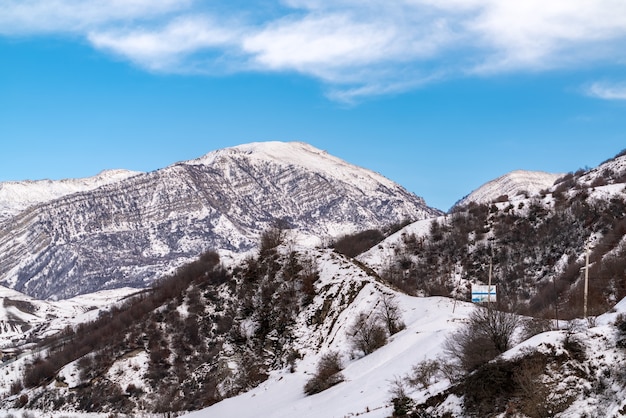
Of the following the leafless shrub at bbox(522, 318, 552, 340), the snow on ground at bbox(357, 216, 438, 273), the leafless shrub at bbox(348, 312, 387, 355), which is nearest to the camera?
the leafless shrub at bbox(522, 318, 552, 340)

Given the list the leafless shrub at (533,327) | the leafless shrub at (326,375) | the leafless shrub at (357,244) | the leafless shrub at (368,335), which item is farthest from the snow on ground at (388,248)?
the leafless shrub at (533,327)

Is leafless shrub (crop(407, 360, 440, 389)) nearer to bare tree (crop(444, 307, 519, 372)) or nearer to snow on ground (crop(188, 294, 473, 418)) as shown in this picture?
snow on ground (crop(188, 294, 473, 418))

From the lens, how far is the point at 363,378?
49.2m

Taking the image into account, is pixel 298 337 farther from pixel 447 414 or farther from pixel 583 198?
pixel 583 198

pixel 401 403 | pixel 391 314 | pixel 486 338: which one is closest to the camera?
pixel 401 403

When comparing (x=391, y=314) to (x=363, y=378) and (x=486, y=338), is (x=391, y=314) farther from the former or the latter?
(x=486, y=338)

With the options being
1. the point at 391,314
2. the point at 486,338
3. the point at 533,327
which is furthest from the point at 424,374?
the point at 391,314

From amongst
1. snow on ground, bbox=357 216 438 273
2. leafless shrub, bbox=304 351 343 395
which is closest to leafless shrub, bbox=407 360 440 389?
leafless shrub, bbox=304 351 343 395

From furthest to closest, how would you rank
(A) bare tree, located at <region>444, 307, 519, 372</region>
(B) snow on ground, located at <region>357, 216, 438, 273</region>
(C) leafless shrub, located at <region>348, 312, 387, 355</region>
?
(B) snow on ground, located at <region>357, 216, 438, 273</region>
(C) leafless shrub, located at <region>348, 312, 387, 355</region>
(A) bare tree, located at <region>444, 307, 519, 372</region>

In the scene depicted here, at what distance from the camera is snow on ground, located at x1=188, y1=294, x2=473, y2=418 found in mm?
43062

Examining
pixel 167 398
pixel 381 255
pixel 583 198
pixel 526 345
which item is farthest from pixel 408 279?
pixel 526 345

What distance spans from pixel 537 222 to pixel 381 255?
29.8m

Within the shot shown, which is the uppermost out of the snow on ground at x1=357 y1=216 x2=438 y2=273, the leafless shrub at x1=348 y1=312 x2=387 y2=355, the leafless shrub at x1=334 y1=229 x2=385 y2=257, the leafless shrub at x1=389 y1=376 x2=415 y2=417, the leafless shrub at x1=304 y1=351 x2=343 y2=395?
the leafless shrub at x1=334 y1=229 x2=385 y2=257

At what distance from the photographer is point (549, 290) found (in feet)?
318
